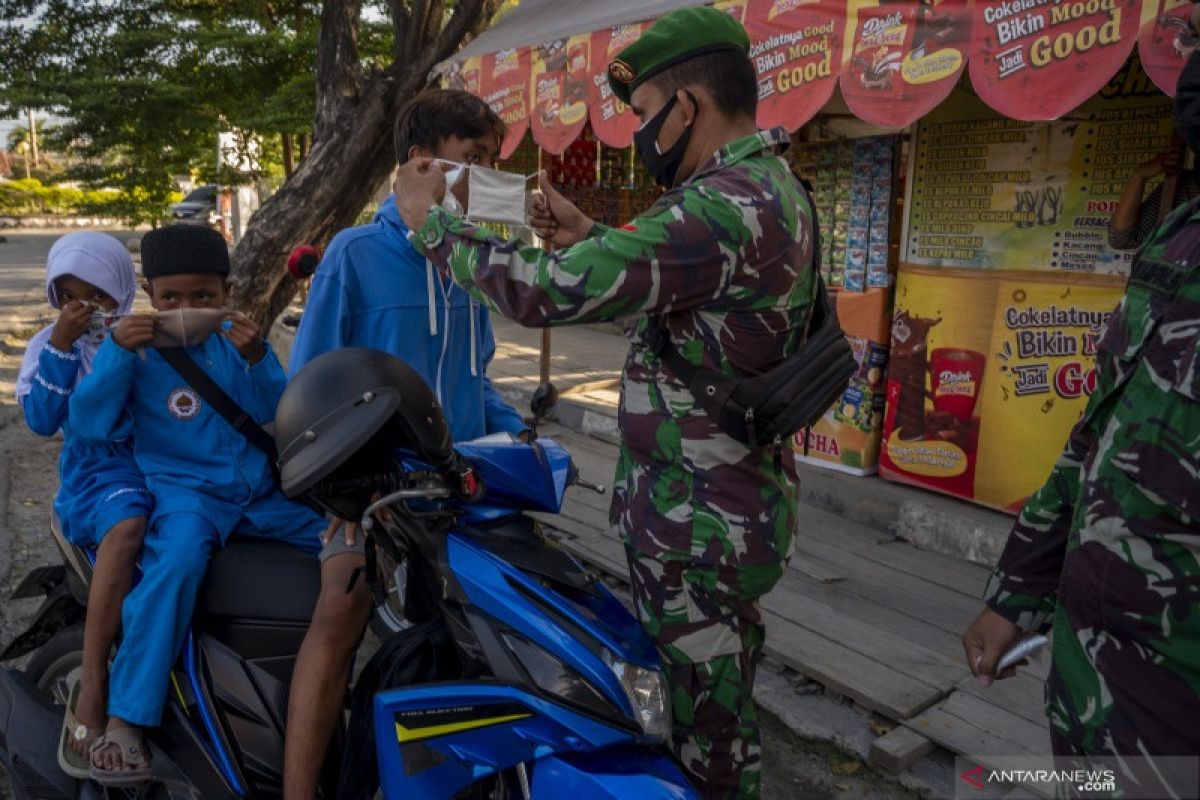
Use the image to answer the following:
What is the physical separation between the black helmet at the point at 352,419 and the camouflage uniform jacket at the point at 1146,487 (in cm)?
105

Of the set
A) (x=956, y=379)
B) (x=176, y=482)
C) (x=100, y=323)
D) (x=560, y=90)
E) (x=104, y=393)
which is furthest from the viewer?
(x=560, y=90)

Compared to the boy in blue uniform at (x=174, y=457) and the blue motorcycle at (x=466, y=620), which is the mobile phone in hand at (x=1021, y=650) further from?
the boy in blue uniform at (x=174, y=457)

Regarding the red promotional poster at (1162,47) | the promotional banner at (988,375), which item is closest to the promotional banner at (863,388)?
the promotional banner at (988,375)

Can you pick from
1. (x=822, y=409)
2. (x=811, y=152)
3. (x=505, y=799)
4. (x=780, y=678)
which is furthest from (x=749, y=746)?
(x=811, y=152)

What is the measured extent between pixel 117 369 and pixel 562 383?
5.23 m

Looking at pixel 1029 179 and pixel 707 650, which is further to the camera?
pixel 1029 179

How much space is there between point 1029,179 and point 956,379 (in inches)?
40.2

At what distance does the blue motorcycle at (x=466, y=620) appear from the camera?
1480 millimetres

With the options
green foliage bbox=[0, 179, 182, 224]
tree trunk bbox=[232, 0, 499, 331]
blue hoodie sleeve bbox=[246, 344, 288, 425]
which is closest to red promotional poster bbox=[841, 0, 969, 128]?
blue hoodie sleeve bbox=[246, 344, 288, 425]

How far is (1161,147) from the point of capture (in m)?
3.63

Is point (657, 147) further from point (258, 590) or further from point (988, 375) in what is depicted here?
point (988, 375)

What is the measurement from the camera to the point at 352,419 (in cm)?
147

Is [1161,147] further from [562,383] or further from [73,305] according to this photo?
[562,383]

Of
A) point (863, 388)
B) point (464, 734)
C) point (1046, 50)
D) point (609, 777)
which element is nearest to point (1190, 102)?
point (609, 777)
